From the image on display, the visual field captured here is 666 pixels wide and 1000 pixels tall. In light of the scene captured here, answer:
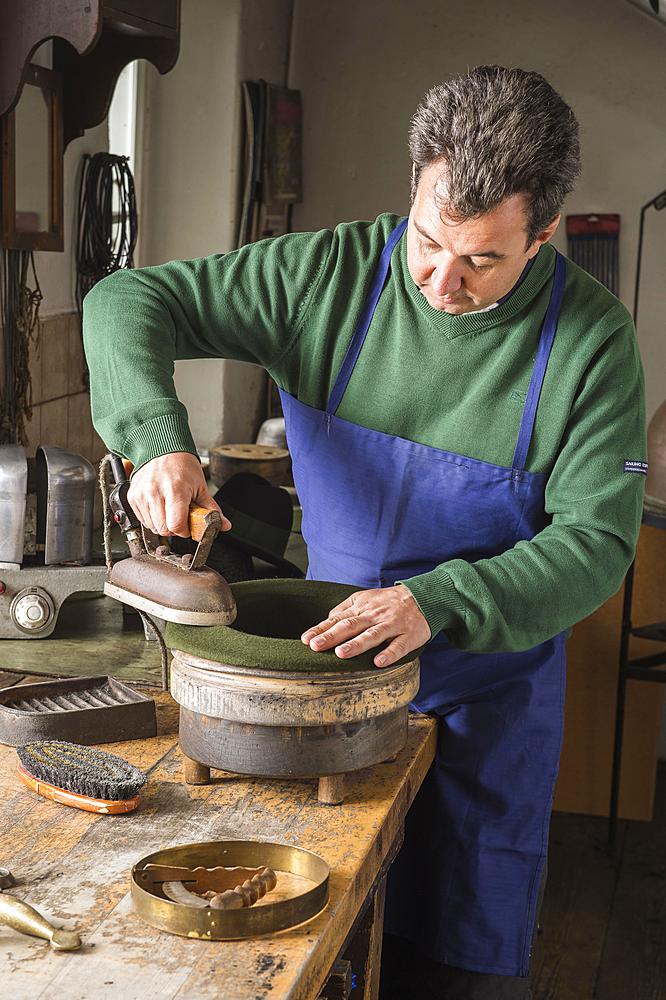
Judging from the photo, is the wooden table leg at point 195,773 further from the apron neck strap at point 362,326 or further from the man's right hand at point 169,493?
the apron neck strap at point 362,326

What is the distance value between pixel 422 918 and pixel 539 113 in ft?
4.55

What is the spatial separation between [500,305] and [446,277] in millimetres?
199

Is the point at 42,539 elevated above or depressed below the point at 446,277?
below

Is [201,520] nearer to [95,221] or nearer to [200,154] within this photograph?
[95,221]

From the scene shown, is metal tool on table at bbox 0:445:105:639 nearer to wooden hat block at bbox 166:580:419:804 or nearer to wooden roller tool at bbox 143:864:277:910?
wooden hat block at bbox 166:580:419:804

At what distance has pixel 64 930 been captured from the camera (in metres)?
1.27

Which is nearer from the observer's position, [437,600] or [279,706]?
[279,706]

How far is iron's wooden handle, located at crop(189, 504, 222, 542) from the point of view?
160cm

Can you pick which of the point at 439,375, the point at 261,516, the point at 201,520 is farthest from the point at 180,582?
the point at 261,516

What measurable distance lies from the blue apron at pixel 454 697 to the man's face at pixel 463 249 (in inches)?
7.4

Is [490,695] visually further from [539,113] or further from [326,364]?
[539,113]

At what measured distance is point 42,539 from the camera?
2.51m

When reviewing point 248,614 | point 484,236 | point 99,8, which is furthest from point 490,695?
point 99,8

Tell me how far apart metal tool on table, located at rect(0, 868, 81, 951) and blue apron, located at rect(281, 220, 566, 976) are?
0.90 m
